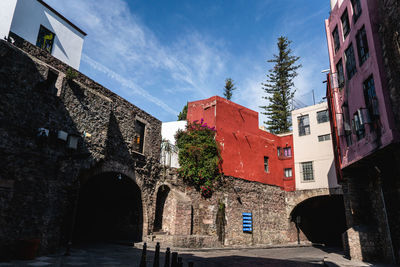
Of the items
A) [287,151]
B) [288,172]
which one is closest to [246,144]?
[287,151]

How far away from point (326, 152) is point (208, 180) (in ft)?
34.8

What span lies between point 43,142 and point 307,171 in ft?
64.9

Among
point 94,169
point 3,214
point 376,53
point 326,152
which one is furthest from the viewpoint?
point 326,152

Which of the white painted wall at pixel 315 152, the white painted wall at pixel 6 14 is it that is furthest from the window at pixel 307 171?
the white painted wall at pixel 6 14

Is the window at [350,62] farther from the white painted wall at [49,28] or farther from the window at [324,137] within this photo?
the white painted wall at [49,28]

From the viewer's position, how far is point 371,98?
1119 centimetres

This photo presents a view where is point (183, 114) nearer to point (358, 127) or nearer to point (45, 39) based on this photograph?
point (45, 39)

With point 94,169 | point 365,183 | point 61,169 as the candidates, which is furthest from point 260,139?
point 61,169

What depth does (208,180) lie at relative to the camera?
17594 millimetres

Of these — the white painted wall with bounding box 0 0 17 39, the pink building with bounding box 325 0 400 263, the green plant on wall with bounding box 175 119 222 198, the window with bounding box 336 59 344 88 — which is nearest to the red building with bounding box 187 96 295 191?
the green plant on wall with bounding box 175 119 222 198

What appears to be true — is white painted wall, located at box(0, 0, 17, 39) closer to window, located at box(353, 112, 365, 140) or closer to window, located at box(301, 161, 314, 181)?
window, located at box(353, 112, 365, 140)

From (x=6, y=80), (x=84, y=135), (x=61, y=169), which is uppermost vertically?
(x=6, y=80)

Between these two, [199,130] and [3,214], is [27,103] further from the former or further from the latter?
[199,130]

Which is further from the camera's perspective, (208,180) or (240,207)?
(240,207)
